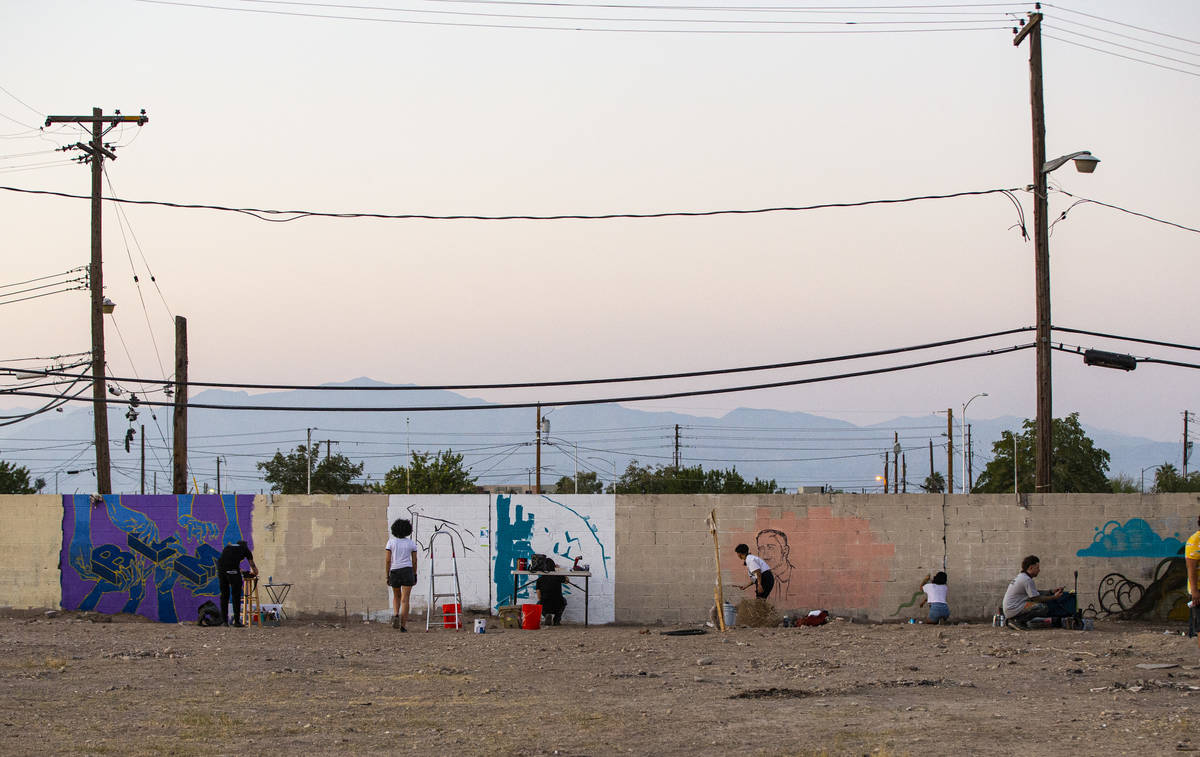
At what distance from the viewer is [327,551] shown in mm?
18438

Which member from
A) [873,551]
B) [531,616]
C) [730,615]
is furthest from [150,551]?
[873,551]

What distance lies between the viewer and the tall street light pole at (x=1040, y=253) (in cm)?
1802

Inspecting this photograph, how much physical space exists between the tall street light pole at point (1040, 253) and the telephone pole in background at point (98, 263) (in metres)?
15.9

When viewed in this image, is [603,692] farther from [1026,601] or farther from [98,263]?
[98,263]

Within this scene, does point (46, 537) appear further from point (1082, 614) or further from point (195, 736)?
point (1082, 614)

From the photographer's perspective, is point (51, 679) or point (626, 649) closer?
point (51, 679)

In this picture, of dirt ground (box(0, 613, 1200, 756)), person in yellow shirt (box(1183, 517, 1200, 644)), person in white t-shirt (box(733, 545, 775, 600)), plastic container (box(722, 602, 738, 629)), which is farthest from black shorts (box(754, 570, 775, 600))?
person in yellow shirt (box(1183, 517, 1200, 644))

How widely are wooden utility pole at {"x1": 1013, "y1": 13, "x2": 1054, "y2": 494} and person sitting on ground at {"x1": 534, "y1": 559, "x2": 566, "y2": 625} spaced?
24.9ft

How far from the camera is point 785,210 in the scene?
1997 centimetres

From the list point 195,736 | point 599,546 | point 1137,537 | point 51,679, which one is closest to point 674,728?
point 195,736

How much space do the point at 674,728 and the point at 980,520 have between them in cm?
1067

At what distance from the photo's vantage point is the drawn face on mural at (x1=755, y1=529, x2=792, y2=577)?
58.8ft

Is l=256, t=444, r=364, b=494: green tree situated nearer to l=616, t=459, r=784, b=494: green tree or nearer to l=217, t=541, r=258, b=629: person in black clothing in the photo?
l=616, t=459, r=784, b=494: green tree

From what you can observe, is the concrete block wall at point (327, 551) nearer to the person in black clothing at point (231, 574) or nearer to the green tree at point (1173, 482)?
the person in black clothing at point (231, 574)
